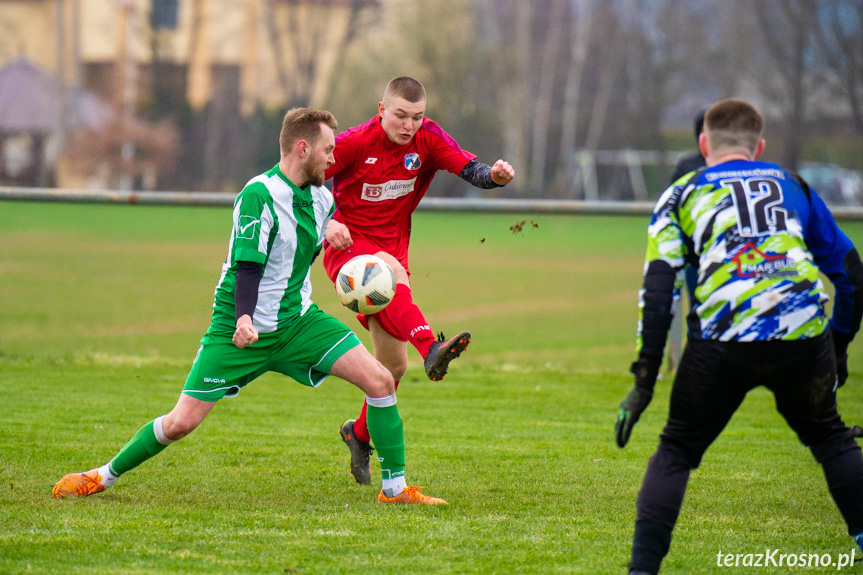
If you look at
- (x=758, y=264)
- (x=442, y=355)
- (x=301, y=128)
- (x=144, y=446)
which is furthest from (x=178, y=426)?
(x=758, y=264)

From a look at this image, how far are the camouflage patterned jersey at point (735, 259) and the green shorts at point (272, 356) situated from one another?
170 cm

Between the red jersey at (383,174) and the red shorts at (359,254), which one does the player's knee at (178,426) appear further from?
the red jersey at (383,174)

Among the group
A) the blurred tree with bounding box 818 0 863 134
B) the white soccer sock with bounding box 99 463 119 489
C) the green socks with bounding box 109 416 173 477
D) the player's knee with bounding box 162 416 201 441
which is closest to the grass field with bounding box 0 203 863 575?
the white soccer sock with bounding box 99 463 119 489

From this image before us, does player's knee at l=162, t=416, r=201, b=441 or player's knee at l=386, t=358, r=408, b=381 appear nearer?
player's knee at l=162, t=416, r=201, b=441

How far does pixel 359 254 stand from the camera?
531cm

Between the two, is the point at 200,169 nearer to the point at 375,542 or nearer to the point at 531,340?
the point at 531,340

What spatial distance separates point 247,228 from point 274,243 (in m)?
0.17

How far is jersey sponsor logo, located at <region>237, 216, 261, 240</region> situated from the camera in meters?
4.30

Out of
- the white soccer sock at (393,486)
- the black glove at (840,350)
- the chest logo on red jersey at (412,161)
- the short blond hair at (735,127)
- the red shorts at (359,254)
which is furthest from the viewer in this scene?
the chest logo on red jersey at (412,161)

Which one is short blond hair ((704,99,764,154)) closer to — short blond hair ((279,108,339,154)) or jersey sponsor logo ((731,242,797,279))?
jersey sponsor logo ((731,242,797,279))

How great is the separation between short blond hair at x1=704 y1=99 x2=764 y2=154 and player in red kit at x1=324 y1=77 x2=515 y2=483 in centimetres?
162

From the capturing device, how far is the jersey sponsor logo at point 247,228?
14.1 ft

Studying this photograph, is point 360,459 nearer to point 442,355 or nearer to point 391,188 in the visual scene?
point 442,355

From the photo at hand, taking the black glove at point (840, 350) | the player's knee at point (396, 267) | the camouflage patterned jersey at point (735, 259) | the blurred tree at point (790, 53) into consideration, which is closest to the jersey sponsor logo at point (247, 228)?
the player's knee at point (396, 267)
